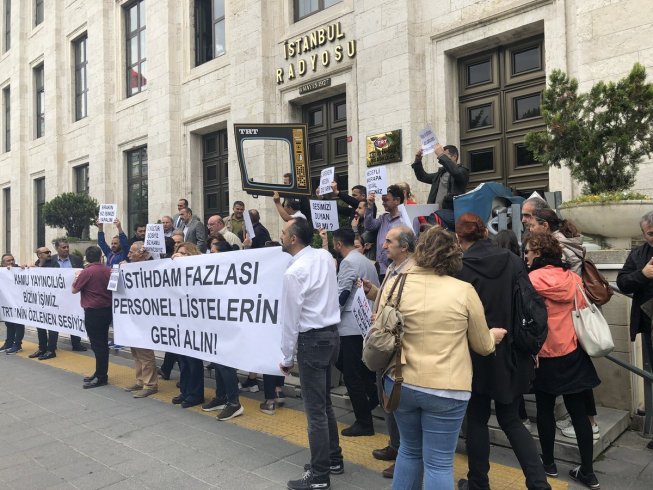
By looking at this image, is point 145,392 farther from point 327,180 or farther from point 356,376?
point 327,180

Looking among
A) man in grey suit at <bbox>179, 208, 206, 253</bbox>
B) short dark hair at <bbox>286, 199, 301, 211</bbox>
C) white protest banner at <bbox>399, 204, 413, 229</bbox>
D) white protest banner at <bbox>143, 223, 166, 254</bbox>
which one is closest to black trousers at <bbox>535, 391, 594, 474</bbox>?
white protest banner at <bbox>399, 204, 413, 229</bbox>

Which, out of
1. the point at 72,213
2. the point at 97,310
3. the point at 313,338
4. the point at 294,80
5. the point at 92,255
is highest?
the point at 294,80

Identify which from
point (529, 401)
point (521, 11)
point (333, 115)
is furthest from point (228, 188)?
point (529, 401)

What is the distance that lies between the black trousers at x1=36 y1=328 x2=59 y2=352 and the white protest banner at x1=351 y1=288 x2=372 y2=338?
749cm

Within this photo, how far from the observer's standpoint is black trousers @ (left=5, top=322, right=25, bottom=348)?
10.7 meters

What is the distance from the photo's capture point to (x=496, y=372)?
3.41 metres

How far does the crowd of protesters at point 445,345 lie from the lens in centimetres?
297

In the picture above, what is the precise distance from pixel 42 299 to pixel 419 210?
701cm

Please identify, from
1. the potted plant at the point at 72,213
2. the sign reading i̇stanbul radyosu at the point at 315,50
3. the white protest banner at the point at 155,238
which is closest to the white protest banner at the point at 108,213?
the white protest banner at the point at 155,238

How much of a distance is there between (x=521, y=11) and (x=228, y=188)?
28.3 ft

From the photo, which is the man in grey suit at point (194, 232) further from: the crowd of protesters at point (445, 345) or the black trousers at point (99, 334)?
the crowd of protesters at point (445, 345)

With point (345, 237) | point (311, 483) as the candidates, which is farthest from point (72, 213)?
point (311, 483)

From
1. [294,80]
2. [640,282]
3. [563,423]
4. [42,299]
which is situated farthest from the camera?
[294,80]

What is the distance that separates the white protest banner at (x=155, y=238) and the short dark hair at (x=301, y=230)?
10.8 feet
